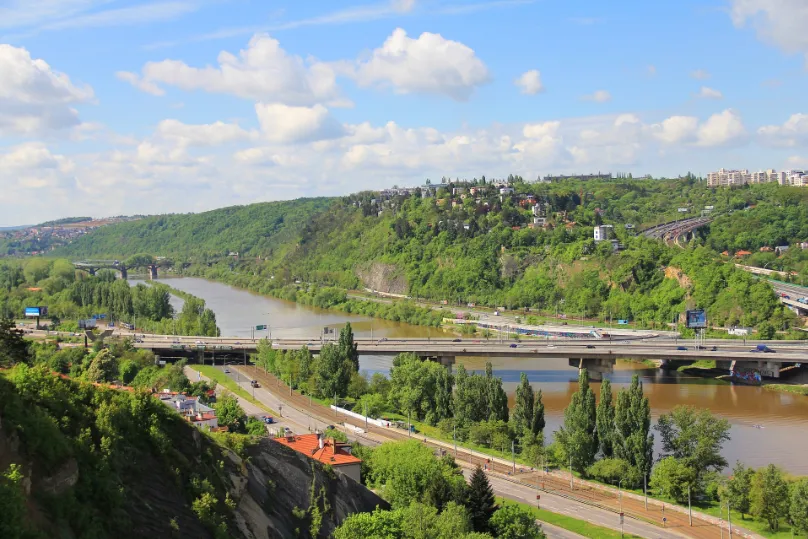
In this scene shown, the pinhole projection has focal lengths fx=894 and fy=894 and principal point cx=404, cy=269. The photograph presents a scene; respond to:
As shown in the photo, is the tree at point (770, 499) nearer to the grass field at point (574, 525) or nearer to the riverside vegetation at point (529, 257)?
the grass field at point (574, 525)

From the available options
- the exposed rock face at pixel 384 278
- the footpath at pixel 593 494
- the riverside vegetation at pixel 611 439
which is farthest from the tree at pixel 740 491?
the exposed rock face at pixel 384 278

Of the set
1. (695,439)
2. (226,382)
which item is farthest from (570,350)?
(695,439)

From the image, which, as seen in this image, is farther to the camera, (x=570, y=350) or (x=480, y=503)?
(x=570, y=350)

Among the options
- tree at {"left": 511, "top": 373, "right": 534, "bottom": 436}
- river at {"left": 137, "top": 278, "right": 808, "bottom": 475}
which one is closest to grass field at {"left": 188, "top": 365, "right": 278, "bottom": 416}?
river at {"left": 137, "top": 278, "right": 808, "bottom": 475}

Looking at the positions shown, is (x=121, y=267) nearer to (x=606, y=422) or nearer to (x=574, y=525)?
(x=606, y=422)

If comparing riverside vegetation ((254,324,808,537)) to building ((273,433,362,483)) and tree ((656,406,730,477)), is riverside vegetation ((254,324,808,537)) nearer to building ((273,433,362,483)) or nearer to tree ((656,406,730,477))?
tree ((656,406,730,477))
